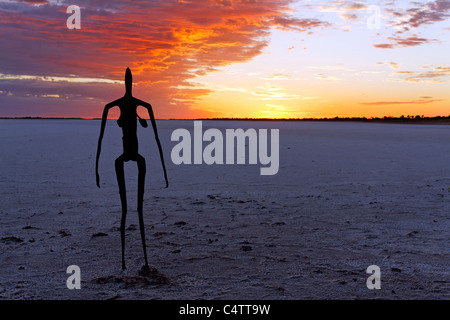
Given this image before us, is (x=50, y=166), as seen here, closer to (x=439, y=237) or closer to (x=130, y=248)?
(x=130, y=248)

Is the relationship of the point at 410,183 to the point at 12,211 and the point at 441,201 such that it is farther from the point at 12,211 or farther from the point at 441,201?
the point at 12,211

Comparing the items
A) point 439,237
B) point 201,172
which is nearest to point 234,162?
point 201,172

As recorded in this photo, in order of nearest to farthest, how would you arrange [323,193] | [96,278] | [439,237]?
[96,278], [439,237], [323,193]

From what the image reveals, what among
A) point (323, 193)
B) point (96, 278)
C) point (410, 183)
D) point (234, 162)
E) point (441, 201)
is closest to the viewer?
point (96, 278)

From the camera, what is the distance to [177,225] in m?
6.65

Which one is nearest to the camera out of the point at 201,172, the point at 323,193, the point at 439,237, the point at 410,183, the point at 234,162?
the point at 439,237

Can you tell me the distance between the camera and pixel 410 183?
1072 centimetres

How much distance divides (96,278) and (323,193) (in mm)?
6274

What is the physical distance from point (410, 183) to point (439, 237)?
16.6 feet

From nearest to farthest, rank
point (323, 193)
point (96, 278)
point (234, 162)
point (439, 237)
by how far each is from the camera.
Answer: point (96, 278), point (439, 237), point (323, 193), point (234, 162)
